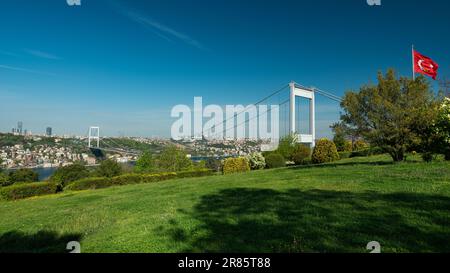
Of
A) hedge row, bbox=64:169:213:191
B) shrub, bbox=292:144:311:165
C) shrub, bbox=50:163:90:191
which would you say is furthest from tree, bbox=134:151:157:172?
shrub, bbox=292:144:311:165

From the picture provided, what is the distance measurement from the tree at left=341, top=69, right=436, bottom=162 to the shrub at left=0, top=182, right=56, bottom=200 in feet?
69.5

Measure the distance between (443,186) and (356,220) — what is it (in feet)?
14.8

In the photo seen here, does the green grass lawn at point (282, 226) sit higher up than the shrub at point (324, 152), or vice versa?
the shrub at point (324, 152)

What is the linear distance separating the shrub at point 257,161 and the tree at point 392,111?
15528 millimetres

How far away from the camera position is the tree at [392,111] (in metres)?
14.1

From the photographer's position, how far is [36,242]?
6.45m

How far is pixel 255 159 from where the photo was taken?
100 ft

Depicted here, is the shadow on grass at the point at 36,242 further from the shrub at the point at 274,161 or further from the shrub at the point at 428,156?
the shrub at the point at 274,161

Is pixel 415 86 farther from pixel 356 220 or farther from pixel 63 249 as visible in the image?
pixel 63 249

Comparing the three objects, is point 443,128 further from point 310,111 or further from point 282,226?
point 310,111

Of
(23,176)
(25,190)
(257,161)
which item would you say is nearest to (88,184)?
(25,190)

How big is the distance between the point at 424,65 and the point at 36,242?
85.9ft

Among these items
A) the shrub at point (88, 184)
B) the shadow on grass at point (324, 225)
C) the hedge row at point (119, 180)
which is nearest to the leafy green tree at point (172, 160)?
the hedge row at point (119, 180)

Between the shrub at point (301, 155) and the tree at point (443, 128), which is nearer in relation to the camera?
the tree at point (443, 128)
